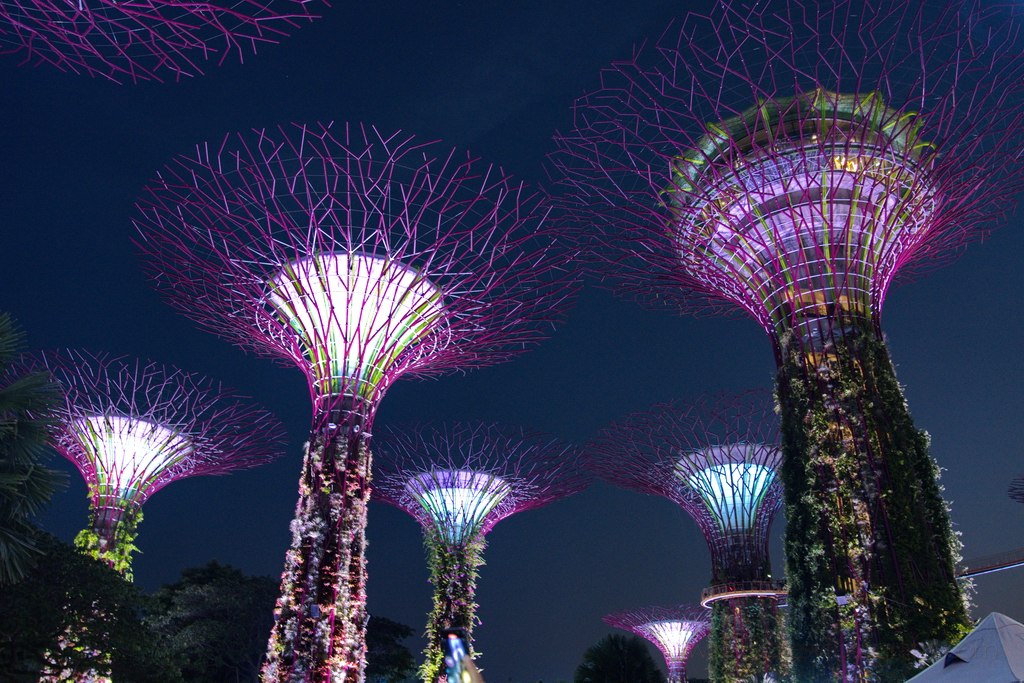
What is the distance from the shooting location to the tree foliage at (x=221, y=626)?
35.6 metres

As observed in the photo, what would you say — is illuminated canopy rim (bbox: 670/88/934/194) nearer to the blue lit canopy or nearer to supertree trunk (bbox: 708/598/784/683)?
the blue lit canopy

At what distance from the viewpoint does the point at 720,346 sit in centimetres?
5781

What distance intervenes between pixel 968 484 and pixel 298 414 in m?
44.2

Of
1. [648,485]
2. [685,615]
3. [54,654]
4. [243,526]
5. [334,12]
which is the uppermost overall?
[334,12]

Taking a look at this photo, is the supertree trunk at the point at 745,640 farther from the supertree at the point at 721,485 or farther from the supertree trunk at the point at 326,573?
the supertree trunk at the point at 326,573

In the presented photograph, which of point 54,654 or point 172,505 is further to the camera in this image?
point 172,505

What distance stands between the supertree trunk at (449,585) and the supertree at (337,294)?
43.6ft

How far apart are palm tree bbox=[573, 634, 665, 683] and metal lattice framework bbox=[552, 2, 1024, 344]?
19.5m

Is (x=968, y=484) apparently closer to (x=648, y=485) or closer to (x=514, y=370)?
(x=648, y=485)

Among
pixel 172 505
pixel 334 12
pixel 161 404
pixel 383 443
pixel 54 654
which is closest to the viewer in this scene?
pixel 54 654

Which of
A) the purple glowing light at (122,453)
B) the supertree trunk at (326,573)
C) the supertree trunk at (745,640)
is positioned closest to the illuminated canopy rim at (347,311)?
the supertree trunk at (326,573)

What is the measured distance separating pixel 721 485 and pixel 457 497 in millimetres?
10592

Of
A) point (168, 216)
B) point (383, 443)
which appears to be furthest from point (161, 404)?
point (168, 216)

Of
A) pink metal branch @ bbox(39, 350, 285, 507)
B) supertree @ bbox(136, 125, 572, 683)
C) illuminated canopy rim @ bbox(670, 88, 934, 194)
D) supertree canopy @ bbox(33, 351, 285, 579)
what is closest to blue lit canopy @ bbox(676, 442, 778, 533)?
supertree @ bbox(136, 125, 572, 683)
